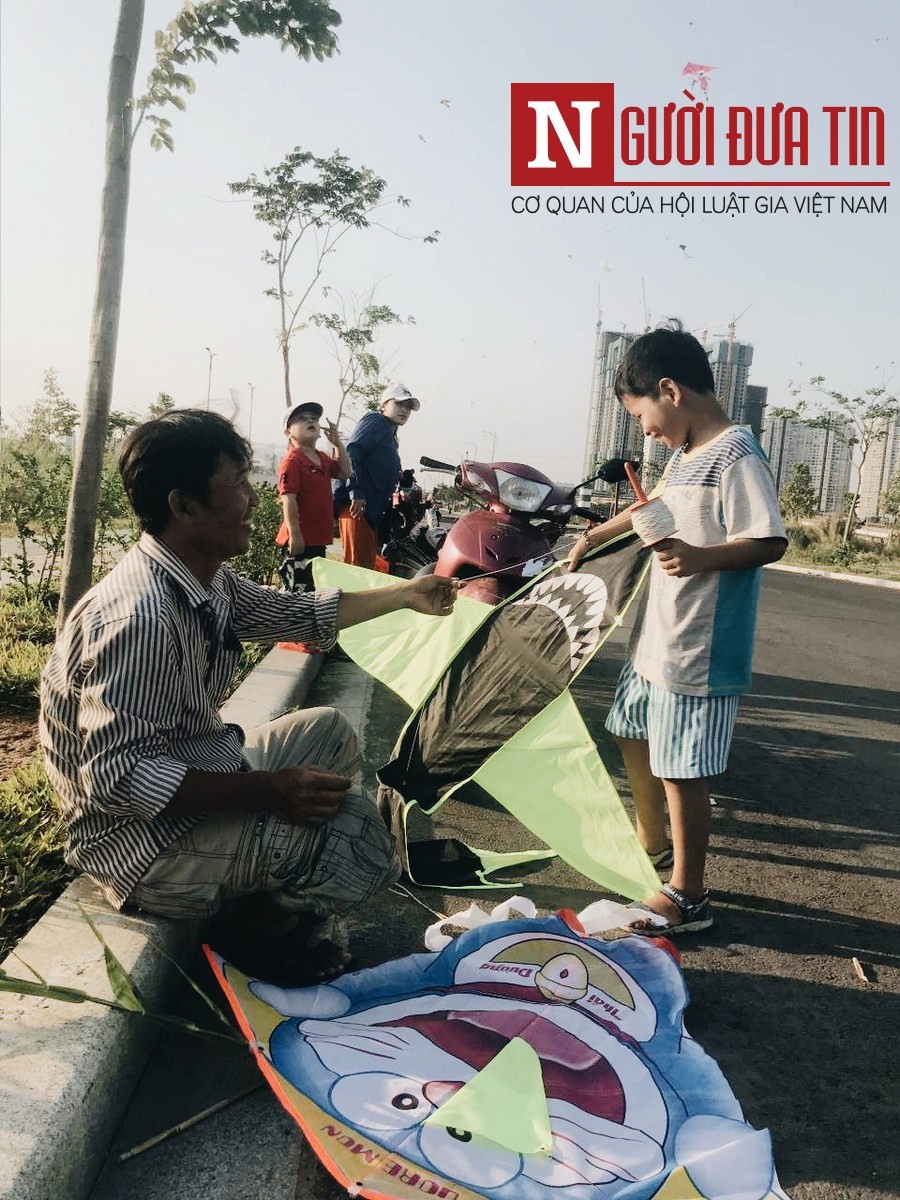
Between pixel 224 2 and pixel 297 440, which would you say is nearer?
pixel 224 2

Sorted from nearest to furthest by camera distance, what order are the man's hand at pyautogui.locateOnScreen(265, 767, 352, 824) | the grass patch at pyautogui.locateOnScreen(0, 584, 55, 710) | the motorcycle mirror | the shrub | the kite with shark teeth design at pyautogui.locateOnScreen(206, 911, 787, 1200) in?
the kite with shark teeth design at pyautogui.locateOnScreen(206, 911, 787, 1200) < the man's hand at pyautogui.locateOnScreen(265, 767, 352, 824) < the motorcycle mirror < the grass patch at pyautogui.locateOnScreen(0, 584, 55, 710) < the shrub

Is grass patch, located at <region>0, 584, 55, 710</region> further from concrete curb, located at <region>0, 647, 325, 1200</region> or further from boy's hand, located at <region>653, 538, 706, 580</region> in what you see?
boy's hand, located at <region>653, 538, 706, 580</region>

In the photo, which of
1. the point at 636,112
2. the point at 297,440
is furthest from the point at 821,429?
the point at 297,440

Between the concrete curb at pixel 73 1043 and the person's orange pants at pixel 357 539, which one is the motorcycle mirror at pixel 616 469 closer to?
the concrete curb at pixel 73 1043

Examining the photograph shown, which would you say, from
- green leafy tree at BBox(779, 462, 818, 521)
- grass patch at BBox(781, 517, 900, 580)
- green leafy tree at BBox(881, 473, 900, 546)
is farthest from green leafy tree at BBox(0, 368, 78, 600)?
green leafy tree at BBox(779, 462, 818, 521)

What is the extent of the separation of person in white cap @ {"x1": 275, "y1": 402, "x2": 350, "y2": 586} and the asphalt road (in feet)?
3.67

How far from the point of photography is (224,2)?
4477mm

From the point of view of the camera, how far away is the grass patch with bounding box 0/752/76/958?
2491mm

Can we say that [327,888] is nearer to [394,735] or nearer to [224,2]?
[394,735]

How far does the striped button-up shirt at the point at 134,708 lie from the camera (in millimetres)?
2066

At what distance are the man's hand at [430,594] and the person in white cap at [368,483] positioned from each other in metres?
3.55

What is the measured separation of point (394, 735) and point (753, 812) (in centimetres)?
179

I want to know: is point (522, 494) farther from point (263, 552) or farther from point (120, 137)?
point (263, 552)

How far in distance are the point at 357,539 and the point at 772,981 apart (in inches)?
171
